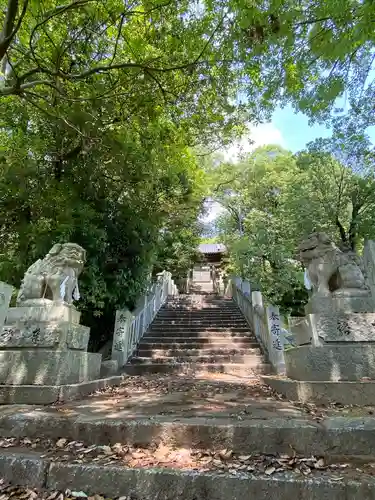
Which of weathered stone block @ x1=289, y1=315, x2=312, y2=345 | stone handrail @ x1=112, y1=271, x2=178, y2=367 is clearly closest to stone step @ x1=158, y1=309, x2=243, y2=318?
stone handrail @ x1=112, y1=271, x2=178, y2=367

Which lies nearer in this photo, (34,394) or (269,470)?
(269,470)

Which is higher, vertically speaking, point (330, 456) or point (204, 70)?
point (204, 70)

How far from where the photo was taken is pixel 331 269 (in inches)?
153

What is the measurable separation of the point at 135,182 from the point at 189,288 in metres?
14.3

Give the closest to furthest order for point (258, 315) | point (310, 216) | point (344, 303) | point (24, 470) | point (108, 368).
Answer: point (24, 470), point (344, 303), point (108, 368), point (258, 315), point (310, 216)

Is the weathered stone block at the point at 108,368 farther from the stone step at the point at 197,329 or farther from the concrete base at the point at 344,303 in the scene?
the concrete base at the point at 344,303

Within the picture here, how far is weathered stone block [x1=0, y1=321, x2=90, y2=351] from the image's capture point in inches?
147

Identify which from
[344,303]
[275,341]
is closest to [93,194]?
[275,341]

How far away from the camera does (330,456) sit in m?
2.10

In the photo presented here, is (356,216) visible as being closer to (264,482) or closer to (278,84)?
(278,84)

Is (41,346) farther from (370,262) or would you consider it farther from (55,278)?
(370,262)

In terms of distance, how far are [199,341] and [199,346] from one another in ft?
1.11

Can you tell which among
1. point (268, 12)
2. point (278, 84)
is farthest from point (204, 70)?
point (268, 12)

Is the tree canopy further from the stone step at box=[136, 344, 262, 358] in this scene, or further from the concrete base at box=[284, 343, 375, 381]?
the concrete base at box=[284, 343, 375, 381]
